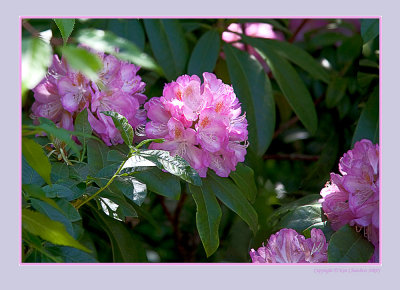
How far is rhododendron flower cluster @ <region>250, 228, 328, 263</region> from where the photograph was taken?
104cm

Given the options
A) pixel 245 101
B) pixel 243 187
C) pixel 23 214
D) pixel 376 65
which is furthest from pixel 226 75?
pixel 23 214

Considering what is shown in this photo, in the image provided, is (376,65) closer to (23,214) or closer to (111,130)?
(111,130)

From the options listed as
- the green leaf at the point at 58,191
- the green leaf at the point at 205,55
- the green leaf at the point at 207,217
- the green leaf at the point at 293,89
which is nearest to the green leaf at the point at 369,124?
the green leaf at the point at 293,89

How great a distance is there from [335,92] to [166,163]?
985 millimetres

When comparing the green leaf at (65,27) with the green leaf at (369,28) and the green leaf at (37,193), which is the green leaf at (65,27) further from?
the green leaf at (369,28)

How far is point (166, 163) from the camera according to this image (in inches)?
36.9

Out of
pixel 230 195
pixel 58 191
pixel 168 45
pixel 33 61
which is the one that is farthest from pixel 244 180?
pixel 33 61

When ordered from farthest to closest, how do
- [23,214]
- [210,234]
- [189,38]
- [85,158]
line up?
[189,38]
[85,158]
[210,234]
[23,214]

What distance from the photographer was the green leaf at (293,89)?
1489mm

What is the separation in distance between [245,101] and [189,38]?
15.2 inches

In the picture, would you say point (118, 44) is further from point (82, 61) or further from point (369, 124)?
point (369, 124)

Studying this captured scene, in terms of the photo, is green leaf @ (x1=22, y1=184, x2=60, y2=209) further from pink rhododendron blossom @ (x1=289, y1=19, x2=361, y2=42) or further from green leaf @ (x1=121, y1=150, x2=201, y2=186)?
pink rhododendron blossom @ (x1=289, y1=19, x2=361, y2=42)

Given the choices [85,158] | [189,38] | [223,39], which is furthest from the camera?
[189,38]

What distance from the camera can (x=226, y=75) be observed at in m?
1.63
